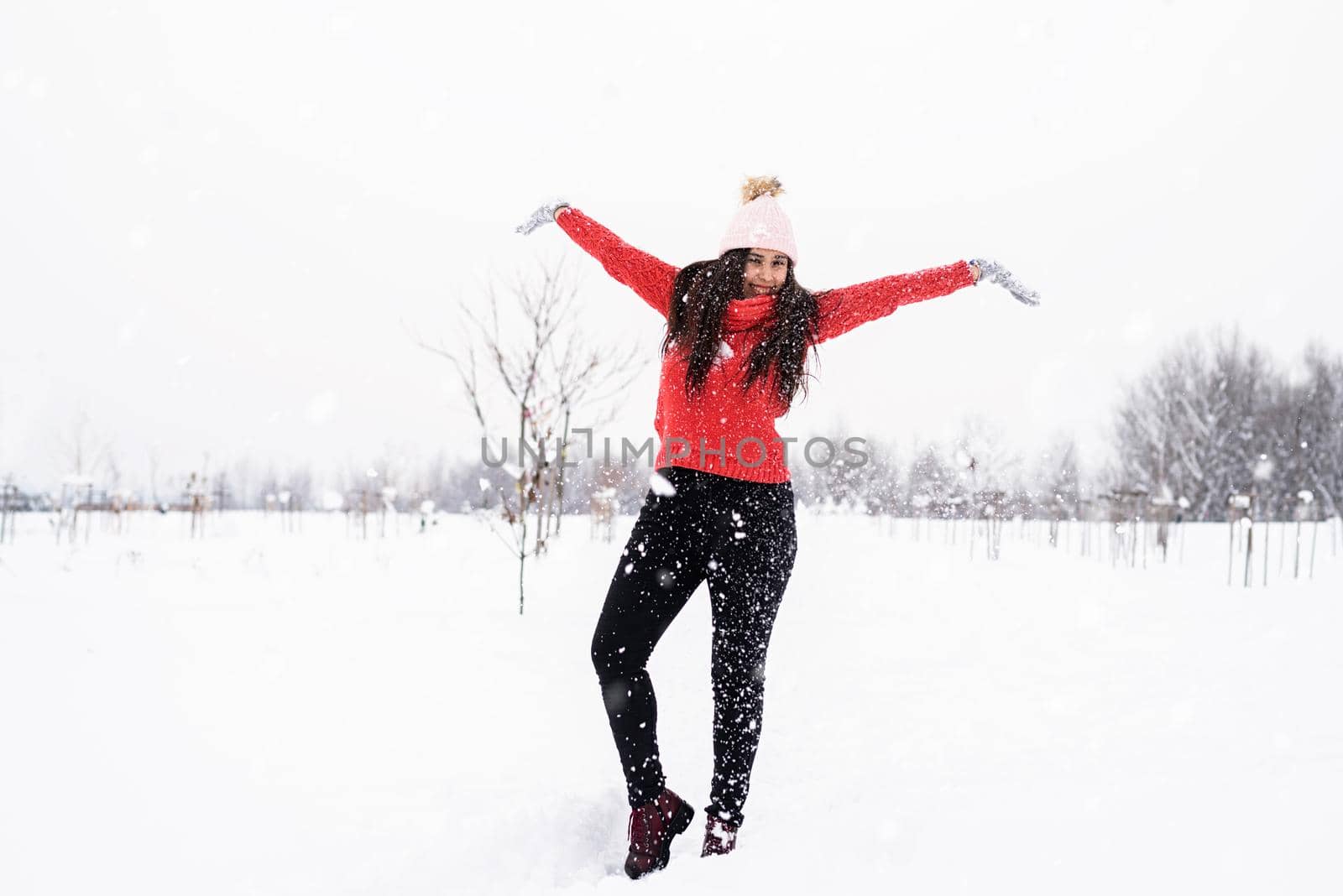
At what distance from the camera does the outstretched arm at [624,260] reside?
2.14m

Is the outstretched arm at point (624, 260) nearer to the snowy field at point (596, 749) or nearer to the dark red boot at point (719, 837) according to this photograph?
the dark red boot at point (719, 837)

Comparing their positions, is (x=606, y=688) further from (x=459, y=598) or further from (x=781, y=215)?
(x=459, y=598)

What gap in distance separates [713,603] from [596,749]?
113 centimetres

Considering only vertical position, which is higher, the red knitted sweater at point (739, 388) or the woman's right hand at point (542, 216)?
the woman's right hand at point (542, 216)

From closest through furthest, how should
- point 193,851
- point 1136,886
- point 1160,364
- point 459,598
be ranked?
point 1136,886
point 193,851
point 459,598
point 1160,364

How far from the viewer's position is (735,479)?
6.43ft

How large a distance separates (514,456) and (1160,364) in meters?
32.7

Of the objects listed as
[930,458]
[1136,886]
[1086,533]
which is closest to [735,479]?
[1136,886]

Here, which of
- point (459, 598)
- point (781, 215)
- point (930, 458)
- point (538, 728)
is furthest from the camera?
point (930, 458)

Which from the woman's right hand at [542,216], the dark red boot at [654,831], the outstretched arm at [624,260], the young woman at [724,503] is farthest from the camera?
the woman's right hand at [542,216]

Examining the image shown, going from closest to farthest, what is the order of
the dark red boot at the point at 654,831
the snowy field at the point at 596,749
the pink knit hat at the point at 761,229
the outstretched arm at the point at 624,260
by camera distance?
the snowy field at the point at 596,749
the dark red boot at the point at 654,831
the pink knit hat at the point at 761,229
the outstretched arm at the point at 624,260

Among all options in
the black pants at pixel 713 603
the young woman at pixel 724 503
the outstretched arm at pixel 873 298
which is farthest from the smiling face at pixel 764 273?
the black pants at pixel 713 603

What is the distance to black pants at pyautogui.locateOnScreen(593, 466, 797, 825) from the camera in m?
1.92

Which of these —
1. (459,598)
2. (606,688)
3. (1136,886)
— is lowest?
(459,598)
